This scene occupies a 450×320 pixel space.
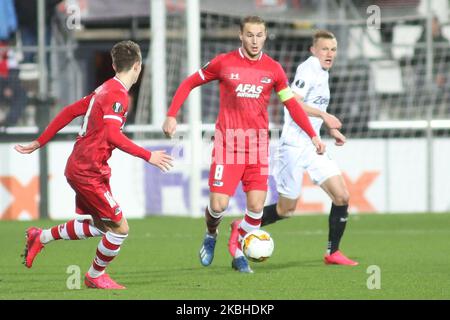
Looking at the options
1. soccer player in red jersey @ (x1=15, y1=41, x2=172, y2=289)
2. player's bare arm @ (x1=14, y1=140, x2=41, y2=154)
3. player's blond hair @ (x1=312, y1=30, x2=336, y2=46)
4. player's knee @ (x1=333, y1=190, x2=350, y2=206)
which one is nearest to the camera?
soccer player in red jersey @ (x1=15, y1=41, x2=172, y2=289)

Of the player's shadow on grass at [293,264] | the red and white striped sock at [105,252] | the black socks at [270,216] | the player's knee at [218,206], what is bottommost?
the player's shadow on grass at [293,264]

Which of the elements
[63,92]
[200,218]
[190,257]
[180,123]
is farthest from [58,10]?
[190,257]

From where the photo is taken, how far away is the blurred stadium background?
15305 millimetres

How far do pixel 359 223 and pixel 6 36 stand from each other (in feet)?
18.7

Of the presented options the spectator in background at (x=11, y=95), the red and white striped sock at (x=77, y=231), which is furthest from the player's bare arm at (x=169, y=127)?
the spectator in background at (x=11, y=95)

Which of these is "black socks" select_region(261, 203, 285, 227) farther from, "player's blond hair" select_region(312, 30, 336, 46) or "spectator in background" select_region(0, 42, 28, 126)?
"spectator in background" select_region(0, 42, 28, 126)

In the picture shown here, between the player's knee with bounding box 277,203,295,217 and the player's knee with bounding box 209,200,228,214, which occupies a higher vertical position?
the player's knee with bounding box 209,200,228,214

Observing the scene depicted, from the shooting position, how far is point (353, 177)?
51.0 ft

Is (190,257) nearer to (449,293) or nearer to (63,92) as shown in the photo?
(449,293)

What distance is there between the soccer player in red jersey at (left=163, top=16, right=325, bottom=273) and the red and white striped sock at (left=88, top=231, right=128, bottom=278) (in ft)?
4.66

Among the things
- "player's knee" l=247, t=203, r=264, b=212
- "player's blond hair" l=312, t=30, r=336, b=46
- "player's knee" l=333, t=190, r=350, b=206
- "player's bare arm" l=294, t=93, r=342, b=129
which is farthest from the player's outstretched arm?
"player's blond hair" l=312, t=30, r=336, b=46

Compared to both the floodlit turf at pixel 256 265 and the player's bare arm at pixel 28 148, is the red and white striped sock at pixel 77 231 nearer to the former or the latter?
the floodlit turf at pixel 256 265

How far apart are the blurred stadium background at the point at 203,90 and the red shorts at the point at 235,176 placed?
225 inches

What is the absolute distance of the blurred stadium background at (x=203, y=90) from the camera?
50.2 ft
